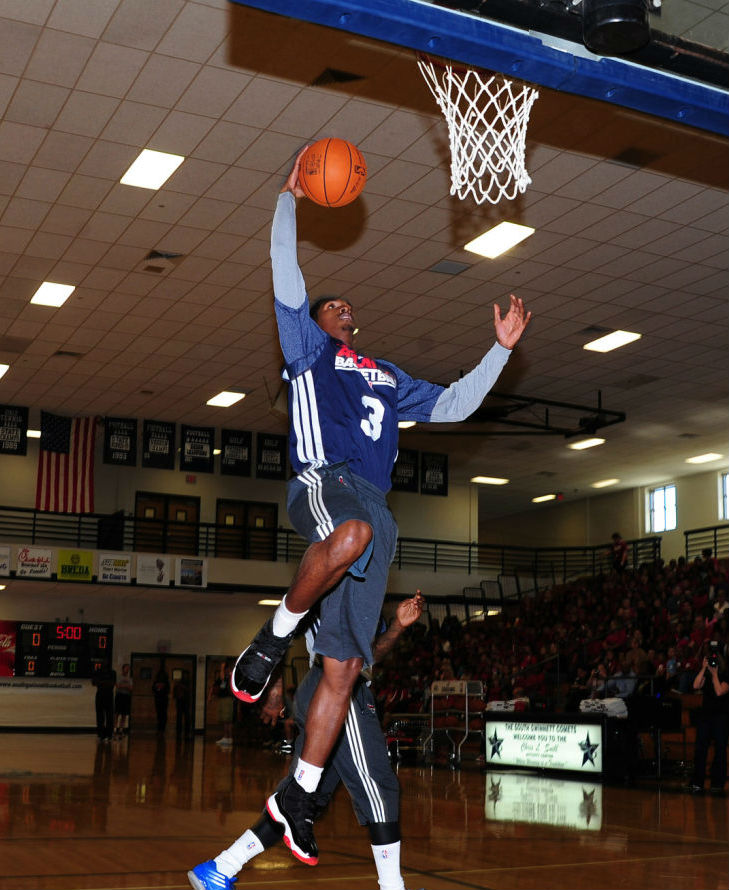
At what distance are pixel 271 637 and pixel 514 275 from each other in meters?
11.5

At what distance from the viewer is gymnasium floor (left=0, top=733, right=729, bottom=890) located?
4.42 metres

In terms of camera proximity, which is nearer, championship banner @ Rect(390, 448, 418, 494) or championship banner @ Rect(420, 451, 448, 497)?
championship banner @ Rect(390, 448, 418, 494)

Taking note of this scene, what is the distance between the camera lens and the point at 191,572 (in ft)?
76.8

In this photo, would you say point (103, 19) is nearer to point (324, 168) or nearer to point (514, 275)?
point (324, 168)

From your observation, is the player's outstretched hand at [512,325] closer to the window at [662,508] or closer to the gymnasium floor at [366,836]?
the gymnasium floor at [366,836]

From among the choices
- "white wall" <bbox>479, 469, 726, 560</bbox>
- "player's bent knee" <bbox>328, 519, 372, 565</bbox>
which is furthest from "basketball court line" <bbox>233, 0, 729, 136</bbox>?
"white wall" <bbox>479, 469, 726, 560</bbox>

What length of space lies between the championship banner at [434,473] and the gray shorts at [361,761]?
67.1 ft

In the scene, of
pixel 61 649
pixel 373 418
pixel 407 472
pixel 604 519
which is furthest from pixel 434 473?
pixel 373 418

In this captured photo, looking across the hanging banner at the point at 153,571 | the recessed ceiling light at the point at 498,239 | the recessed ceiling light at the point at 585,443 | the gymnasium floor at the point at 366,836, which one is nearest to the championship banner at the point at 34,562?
the hanging banner at the point at 153,571

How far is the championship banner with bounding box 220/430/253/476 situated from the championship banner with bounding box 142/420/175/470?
110cm

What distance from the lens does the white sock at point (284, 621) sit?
11.3 feet

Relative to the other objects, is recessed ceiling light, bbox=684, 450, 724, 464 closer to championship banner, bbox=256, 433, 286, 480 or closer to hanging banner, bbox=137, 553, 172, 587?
championship banner, bbox=256, 433, 286, 480

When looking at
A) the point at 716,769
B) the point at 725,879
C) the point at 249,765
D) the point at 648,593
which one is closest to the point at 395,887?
the point at 725,879

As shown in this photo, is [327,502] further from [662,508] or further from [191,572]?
[662,508]
